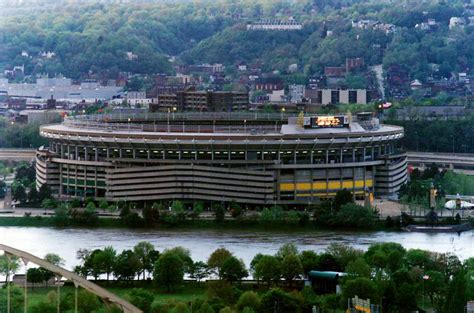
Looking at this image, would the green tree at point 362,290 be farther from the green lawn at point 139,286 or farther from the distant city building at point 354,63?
the distant city building at point 354,63

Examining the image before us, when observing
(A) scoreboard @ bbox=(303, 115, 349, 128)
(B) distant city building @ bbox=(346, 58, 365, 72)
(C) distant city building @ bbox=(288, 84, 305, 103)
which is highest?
(A) scoreboard @ bbox=(303, 115, 349, 128)

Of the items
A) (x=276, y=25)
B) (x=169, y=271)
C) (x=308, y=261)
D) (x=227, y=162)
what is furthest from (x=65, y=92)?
(x=169, y=271)

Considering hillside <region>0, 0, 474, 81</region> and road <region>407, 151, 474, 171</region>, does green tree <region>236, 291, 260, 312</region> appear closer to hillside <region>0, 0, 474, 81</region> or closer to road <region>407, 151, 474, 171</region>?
road <region>407, 151, 474, 171</region>

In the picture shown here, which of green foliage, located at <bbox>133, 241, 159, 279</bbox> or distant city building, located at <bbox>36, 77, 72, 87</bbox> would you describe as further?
distant city building, located at <bbox>36, 77, 72, 87</bbox>

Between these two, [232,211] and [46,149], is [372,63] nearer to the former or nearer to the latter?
[46,149]

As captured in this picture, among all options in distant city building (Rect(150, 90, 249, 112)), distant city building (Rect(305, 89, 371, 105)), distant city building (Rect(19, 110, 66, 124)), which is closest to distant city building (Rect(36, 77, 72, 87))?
distant city building (Rect(305, 89, 371, 105))

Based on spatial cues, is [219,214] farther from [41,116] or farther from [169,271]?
[41,116]

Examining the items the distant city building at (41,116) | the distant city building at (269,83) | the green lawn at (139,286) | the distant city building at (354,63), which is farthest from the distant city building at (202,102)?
the green lawn at (139,286)
